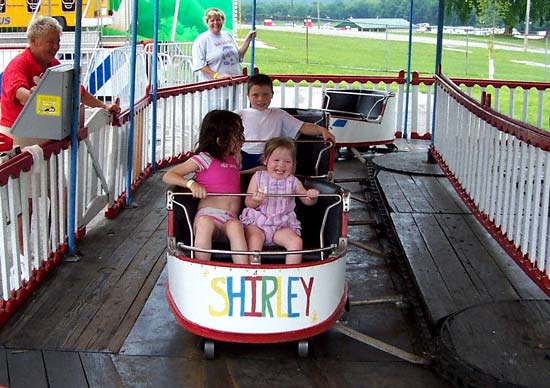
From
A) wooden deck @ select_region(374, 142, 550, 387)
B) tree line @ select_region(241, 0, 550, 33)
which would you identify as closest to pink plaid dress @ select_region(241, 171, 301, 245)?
wooden deck @ select_region(374, 142, 550, 387)

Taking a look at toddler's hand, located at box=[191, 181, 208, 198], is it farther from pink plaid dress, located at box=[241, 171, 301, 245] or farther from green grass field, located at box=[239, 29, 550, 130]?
green grass field, located at box=[239, 29, 550, 130]

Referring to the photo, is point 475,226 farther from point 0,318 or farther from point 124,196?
point 0,318

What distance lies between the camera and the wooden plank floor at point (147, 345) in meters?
3.47

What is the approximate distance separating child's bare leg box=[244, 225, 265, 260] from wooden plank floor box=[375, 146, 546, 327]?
3.19ft

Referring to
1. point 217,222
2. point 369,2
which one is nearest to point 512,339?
point 217,222

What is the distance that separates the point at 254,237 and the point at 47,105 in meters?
1.71

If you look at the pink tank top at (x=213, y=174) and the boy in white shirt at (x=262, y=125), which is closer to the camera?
the pink tank top at (x=213, y=174)

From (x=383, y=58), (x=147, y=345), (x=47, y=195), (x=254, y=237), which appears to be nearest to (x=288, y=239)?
(x=254, y=237)

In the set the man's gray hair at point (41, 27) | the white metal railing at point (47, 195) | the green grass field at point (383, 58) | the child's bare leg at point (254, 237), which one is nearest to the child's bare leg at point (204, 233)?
the child's bare leg at point (254, 237)

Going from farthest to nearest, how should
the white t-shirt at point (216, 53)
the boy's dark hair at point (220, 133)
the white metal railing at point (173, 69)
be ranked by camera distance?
the white metal railing at point (173, 69), the white t-shirt at point (216, 53), the boy's dark hair at point (220, 133)

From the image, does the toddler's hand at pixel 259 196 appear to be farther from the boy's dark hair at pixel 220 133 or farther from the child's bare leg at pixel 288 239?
the boy's dark hair at pixel 220 133

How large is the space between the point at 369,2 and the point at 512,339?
37.8m

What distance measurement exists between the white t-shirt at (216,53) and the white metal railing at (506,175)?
3.18 metres

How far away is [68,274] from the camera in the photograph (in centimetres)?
479
